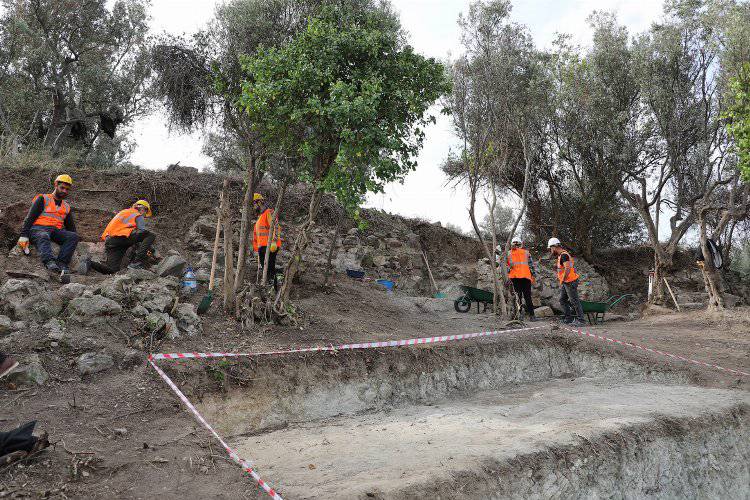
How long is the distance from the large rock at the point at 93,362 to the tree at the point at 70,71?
12.6m

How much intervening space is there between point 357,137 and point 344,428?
4.22 metres

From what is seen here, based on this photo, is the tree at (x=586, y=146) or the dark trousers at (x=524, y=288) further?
the tree at (x=586, y=146)

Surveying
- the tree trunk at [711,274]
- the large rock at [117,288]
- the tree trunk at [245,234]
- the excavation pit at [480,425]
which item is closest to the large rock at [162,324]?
the large rock at [117,288]

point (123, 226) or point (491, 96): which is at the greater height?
point (491, 96)

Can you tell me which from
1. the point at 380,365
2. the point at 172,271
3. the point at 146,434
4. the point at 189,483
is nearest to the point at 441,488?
the point at 189,483

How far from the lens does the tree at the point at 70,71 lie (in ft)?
52.0

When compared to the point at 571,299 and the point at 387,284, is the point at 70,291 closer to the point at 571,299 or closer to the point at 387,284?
the point at 387,284

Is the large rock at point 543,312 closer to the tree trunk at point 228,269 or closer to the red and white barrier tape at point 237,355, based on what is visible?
the red and white barrier tape at point 237,355

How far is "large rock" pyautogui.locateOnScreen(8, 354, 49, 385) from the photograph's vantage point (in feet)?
17.2

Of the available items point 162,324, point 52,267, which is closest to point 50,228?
point 52,267

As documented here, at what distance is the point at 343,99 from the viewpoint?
24.7ft

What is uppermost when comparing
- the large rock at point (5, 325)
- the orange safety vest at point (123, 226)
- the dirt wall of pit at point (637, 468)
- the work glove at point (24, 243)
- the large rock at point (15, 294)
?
the orange safety vest at point (123, 226)

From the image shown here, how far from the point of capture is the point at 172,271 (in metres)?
8.92

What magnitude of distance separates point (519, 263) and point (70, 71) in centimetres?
1615
